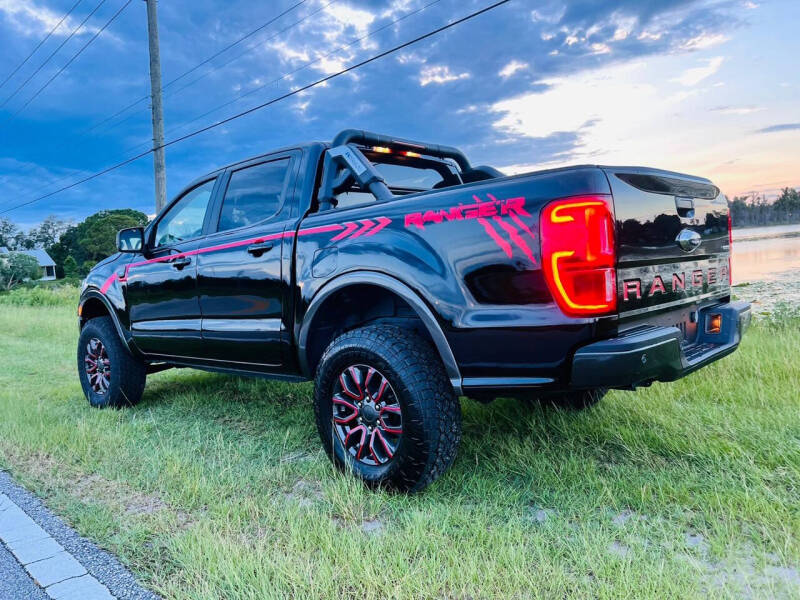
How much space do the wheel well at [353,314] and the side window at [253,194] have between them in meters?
0.85

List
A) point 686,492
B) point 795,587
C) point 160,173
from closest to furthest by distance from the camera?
point 795,587 < point 686,492 < point 160,173

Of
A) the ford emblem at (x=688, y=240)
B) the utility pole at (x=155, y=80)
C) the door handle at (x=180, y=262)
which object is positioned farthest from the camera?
the utility pole at (x=155, y=80)

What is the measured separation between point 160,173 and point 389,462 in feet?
41.8

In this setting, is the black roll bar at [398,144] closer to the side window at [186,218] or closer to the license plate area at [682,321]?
the side window at [186,218]

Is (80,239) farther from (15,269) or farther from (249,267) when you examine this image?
(249,267)

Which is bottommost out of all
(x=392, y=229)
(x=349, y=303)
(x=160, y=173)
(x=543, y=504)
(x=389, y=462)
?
(x=543, y=504)

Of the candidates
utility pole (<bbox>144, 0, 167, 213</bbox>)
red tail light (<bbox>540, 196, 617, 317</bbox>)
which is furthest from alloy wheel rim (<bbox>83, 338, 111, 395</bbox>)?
utility pole (<bbox>144, 0, 167, 213</bbox>)

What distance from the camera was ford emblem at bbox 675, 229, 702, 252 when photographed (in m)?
2.87

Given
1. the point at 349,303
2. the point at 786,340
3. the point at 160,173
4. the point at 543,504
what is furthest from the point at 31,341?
the point at 786,340

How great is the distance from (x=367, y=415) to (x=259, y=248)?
132 centimetres

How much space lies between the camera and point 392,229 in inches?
115

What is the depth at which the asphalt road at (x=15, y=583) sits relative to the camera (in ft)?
7.35

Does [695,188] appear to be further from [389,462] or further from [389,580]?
[389,580]

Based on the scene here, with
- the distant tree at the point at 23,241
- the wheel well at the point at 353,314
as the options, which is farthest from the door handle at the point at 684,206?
the distant tree at the point at 23,241
